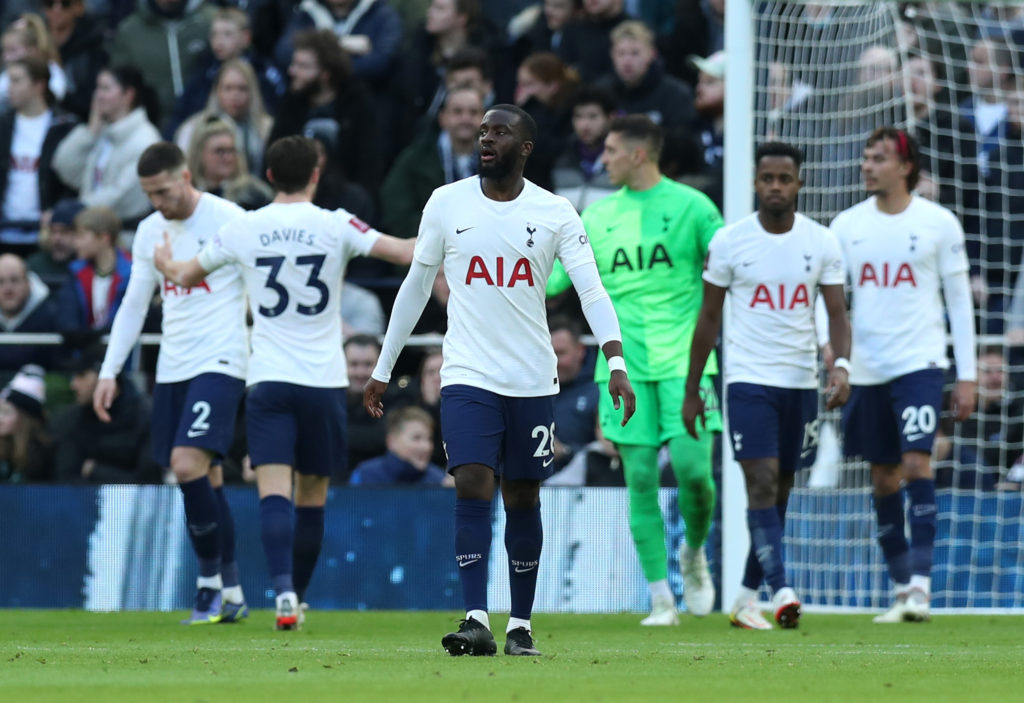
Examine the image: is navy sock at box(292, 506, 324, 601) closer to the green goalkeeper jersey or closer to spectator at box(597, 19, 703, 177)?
the green goalkeeper jersey

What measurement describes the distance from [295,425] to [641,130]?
2.62 meters

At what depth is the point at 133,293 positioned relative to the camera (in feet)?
33.0

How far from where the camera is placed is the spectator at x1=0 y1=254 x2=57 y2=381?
13203mm

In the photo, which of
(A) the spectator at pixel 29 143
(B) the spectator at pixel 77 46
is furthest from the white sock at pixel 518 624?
(B) the spectator at pixel 77 46

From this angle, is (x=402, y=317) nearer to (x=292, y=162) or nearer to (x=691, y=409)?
(x=292, y=162)

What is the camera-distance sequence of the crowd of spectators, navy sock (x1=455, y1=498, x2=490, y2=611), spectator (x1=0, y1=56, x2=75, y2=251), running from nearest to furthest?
navy sock (x1=455, y1=498, x2=490, y2=611)
the crowd of spectators
spectator (x1=0, y1=56, x2=75, y2=251)

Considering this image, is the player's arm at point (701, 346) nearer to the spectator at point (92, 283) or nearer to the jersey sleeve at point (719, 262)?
the jersey sleeve at point (719, 262)

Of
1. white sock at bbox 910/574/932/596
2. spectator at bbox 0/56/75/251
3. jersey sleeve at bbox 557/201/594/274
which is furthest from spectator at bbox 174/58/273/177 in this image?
jersey sleeve at bbox 557/201/594/274

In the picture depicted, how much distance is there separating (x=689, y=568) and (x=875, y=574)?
259 cm

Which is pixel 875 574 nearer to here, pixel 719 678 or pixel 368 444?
pixel 368 444

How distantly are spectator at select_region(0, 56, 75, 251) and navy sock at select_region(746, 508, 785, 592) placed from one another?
818cm

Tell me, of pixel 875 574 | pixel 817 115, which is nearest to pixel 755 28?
pixel 817 115

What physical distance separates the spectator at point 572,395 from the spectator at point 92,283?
11.3 feet

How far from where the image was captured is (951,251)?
10.4 metres
